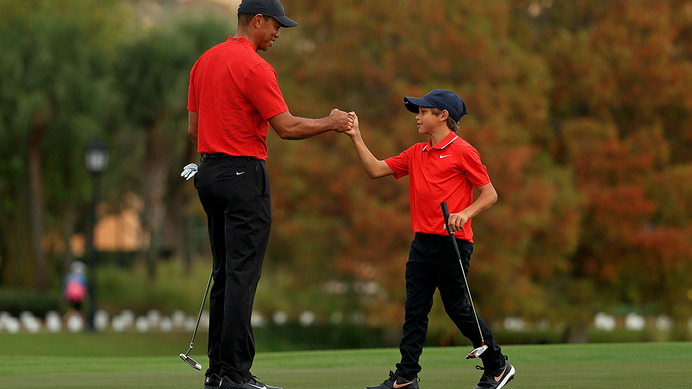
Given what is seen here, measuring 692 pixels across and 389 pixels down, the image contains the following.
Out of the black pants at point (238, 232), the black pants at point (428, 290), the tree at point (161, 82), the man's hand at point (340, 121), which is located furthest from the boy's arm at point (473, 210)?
the tree at point (161, 82)

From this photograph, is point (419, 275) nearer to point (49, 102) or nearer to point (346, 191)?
point (346, 191)

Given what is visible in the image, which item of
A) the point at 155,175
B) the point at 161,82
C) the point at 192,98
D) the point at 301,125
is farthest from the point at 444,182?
the point at 155,175

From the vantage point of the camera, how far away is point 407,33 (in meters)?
25.5

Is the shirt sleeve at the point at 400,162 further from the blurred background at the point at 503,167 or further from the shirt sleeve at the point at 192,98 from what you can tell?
the blurred background at the point at 503,167

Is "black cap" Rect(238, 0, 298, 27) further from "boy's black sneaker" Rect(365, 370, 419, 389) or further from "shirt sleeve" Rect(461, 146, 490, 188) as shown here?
"boy's black sneaker" Rect(365, 370, 419, 389)

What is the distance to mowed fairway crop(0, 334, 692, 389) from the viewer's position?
773 centimetres

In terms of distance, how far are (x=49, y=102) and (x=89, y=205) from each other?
9.05 metres

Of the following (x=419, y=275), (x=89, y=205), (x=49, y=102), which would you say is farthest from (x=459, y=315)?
(x=89, y=205)

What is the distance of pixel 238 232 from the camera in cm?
643

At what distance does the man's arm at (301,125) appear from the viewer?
6.40 metres

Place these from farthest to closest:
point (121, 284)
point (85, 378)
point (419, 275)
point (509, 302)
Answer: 1. point (121, 284)
2. point (509, 302)
3. point (85, 378)
4. point (419, 275)

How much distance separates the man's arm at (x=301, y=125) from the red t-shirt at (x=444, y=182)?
0.61 meters

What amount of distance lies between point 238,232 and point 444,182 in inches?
51.7

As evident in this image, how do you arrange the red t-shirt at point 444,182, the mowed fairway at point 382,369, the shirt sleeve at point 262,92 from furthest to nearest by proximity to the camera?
the mowed fairway at point 382,369 → the red t-shirt at point 444,182 → the shirt sleeve at point 262,92
